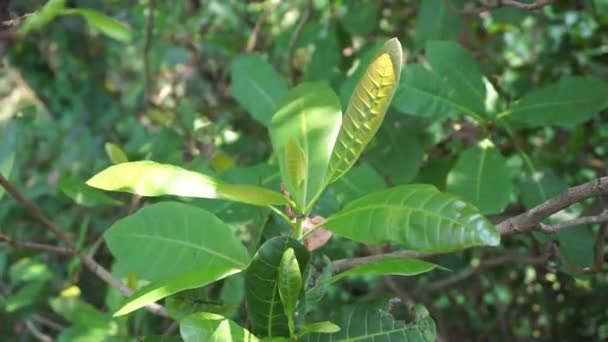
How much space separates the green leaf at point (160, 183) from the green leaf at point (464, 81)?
506 mm

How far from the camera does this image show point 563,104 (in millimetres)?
1028

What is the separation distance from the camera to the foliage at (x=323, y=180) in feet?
2.19

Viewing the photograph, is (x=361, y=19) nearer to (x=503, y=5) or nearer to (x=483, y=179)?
(x=503, y=5)

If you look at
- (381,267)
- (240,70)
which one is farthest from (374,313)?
(240,70)

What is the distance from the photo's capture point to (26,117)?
5.19 ft

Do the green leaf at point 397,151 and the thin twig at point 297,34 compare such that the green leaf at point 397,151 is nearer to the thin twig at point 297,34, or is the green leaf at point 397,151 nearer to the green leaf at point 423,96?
the green leaf at point 423,96

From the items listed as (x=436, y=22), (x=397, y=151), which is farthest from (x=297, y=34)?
(x=397, y=151)

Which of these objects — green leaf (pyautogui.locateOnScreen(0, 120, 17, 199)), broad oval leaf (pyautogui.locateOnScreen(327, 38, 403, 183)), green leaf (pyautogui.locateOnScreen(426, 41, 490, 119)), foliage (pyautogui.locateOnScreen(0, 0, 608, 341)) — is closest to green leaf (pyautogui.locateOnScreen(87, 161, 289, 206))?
foliage (pyautogui.locateOnScreen(0, 0, 608, 341))

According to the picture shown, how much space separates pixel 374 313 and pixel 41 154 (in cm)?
183

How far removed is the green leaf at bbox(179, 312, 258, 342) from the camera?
0.64m

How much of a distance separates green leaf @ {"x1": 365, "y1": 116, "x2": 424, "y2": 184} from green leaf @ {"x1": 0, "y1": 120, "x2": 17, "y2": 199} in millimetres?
625

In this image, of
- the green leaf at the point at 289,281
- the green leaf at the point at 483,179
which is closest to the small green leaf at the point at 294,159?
the green leaf at the point at 289,281

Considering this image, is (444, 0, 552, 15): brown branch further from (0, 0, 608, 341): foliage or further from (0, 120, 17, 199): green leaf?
(0, 120, 17, 199): green leaf

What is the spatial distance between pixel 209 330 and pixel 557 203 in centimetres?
37
